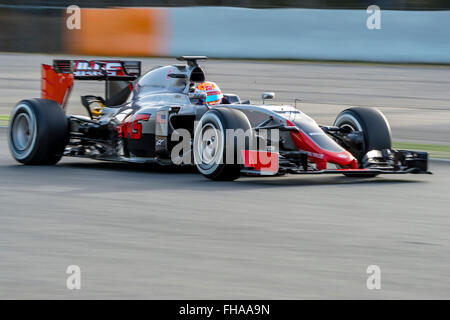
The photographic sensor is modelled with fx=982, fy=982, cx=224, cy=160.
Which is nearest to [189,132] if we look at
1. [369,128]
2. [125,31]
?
[369,128]

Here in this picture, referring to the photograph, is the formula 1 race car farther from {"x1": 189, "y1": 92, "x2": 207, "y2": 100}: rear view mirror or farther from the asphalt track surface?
the asphalt track surface

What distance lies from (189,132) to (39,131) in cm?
177

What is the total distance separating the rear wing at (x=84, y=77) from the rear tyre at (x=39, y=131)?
3.26 ft

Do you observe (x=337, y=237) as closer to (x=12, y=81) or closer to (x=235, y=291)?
(x=235, y=291)

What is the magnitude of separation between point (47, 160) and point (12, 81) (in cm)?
1324

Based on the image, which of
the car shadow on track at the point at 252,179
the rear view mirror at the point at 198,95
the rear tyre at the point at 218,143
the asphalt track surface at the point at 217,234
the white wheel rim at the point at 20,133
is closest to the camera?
the asphalt track surface at the point at 217,234

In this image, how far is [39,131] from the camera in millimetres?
11062

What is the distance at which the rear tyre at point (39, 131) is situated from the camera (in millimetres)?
11094

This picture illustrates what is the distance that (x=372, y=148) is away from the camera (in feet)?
34.3

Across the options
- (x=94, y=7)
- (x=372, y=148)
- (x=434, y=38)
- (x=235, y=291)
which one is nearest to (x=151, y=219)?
(x=235, y=291)

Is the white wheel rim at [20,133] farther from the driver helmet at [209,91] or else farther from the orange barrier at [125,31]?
the orange barrier at [125,31]

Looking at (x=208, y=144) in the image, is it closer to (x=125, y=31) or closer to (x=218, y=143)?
(x=218, y=143)

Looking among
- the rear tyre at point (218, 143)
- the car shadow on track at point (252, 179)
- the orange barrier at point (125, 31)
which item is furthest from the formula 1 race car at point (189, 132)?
the orange barrier at point (125, 31)

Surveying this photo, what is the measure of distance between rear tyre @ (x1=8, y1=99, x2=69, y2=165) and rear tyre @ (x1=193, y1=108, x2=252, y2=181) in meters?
1.91
